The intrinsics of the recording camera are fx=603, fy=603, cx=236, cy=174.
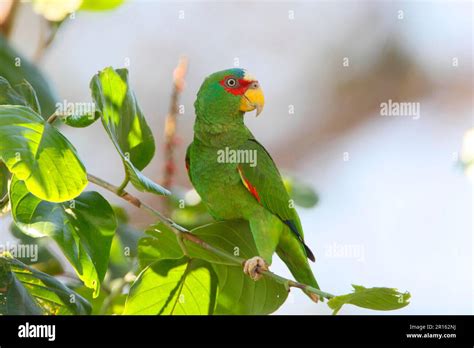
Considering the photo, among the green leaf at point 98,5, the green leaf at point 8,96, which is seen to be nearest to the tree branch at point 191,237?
the green leaf at point 8,96

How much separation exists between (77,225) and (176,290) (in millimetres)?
282

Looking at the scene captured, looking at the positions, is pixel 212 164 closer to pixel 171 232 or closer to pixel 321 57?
pixel 171 232

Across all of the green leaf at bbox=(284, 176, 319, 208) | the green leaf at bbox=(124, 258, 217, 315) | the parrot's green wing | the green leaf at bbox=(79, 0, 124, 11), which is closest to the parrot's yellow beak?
the parrot's green wing

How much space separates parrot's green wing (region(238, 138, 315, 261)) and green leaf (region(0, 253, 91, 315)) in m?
0.58

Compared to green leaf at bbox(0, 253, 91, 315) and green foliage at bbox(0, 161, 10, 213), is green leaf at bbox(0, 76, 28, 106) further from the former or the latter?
green leaf at bbox(0, 253, 91, 315)

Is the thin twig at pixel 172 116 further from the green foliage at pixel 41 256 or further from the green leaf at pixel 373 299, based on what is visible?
the green leaf at pixel 373 299

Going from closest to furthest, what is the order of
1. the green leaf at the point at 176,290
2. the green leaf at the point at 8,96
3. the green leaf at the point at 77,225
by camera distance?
the green leaf at the point at 77,225 < the green leaf at the point at 8,96 < the green leaf at the point at 176,290

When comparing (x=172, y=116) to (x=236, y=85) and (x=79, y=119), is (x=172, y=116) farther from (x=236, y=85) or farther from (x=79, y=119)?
(x=79, y=119)

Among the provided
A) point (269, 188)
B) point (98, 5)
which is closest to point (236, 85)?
point (269, 188)

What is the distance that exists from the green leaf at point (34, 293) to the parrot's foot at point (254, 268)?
0.38 m

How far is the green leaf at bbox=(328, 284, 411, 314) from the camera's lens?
1.15m

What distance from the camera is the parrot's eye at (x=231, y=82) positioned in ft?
6.17
